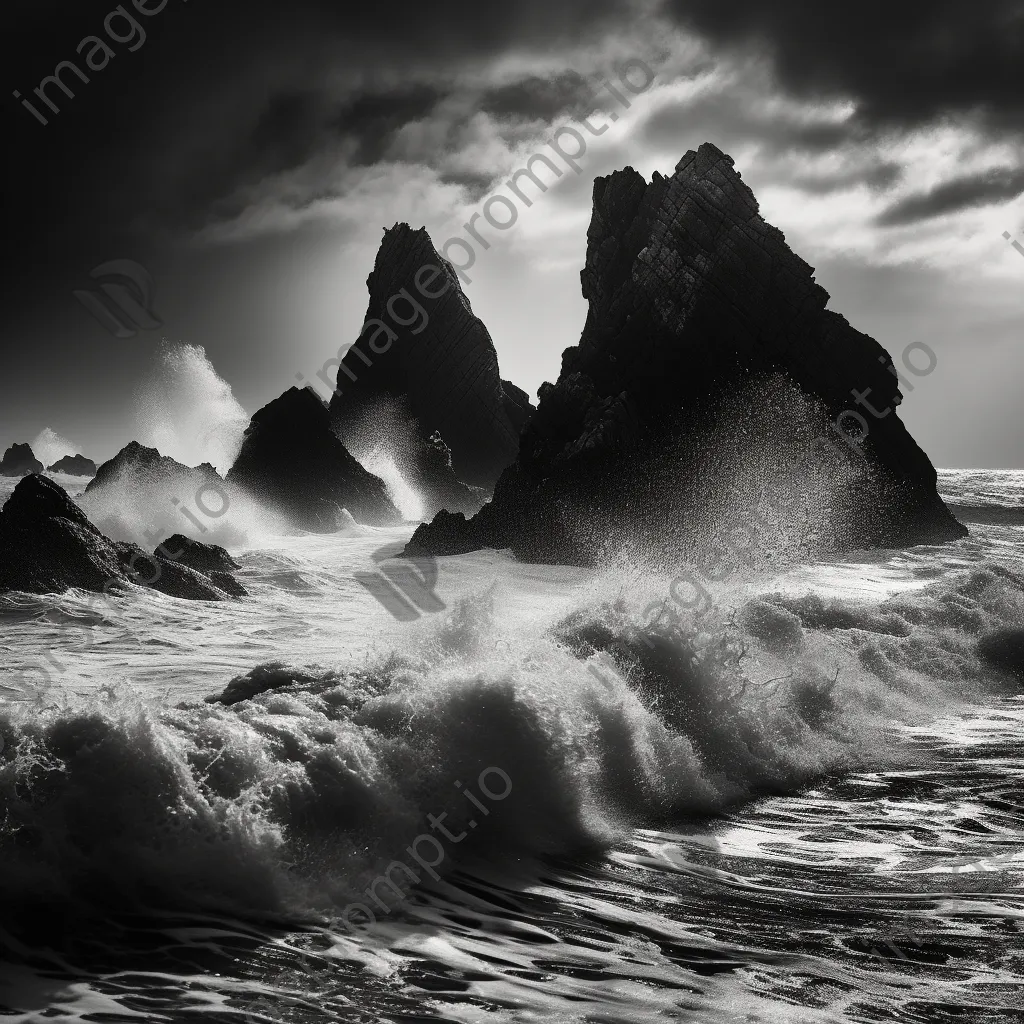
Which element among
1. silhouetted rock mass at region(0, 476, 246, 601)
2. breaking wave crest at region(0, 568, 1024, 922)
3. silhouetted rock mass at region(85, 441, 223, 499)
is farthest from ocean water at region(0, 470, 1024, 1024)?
silhouetted rock mass at region(85, 441, 223, 499)

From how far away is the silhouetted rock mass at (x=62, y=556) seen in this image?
10969 millimetres

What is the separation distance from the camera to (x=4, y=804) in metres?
4.02

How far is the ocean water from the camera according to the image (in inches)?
142

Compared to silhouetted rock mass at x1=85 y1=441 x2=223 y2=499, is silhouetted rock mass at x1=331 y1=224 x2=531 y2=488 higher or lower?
silhouetted rock mass at x1=331 y1=224 x2=531 y2=488

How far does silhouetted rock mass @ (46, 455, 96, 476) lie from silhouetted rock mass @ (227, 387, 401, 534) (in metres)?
36.5

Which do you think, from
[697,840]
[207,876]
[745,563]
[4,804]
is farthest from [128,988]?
[745,563]

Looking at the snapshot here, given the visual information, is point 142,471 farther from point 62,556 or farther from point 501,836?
point 501,836

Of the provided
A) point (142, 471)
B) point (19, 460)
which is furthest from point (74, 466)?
point (142, 471)

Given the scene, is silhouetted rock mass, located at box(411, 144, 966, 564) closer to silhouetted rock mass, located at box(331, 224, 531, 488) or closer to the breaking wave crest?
the breaking wave crest

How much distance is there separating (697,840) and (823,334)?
86.4 feet

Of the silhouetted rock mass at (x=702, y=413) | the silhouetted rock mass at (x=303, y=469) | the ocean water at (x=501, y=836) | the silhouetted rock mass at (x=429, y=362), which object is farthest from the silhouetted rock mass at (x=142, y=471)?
the silhouetted rock mass at (x=429, y=362)

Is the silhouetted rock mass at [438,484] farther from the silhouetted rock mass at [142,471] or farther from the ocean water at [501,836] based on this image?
the ocean water at [501,836]

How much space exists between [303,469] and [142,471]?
26.3ft

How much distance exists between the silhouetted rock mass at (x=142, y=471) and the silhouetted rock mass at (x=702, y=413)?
325 inches
